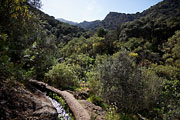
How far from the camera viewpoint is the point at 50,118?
9.84ft

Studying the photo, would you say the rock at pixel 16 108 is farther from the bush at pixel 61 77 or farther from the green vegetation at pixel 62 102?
the bush at pixel 61 77

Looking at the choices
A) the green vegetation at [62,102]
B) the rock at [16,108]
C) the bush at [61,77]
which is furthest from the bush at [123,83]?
the bush at [61,77]

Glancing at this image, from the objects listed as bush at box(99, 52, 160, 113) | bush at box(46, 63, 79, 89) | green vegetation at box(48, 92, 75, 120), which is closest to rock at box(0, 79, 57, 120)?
green vegetation at box(48, 92, 75, 120)

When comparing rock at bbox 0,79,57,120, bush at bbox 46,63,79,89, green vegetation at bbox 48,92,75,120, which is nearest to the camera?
rock at bbox 0,79,57,120

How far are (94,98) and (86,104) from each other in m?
1.01

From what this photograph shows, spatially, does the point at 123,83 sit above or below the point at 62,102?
above

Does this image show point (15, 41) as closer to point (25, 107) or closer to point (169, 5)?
point (25, 107)

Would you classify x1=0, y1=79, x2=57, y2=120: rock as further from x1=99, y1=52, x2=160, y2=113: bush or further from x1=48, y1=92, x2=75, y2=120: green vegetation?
x1=99, y1=52, x2=160, y2=113: bush

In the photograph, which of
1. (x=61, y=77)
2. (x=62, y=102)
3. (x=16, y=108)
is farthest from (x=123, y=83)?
(x=61, y=77)

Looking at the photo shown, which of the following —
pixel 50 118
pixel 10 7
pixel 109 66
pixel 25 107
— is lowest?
pixel 50 118

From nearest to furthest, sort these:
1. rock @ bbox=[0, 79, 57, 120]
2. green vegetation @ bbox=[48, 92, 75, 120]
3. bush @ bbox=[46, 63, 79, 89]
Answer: rock @ bbox=[0, 79, 57, 120]
green vegetation @ bbox=[48, 92, 75, 120]
bush @ bbox=[46, 63, 79, 89]

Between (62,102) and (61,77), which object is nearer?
(62,102)

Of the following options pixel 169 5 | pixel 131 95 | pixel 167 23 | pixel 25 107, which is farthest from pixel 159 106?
pixel 169 5

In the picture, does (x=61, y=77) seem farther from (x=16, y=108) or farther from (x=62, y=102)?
(x=16, y=108)
